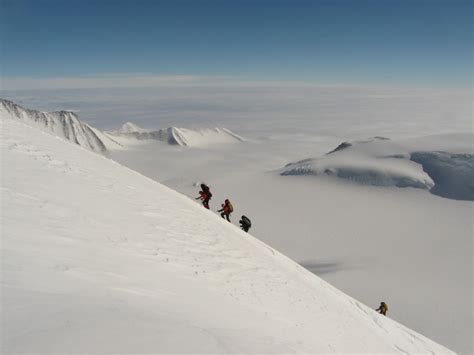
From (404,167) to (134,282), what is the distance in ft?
304

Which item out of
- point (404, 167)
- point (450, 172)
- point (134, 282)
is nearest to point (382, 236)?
point (450, 172)

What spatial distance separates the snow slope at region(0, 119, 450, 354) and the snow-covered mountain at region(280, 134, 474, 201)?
7593 cm

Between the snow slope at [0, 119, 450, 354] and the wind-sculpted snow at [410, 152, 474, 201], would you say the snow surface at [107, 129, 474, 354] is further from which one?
the snow slope at [0, 119, 450, 354]

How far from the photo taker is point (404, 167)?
86875mm

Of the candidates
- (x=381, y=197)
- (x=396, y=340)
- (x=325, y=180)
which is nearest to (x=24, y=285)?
(x=396, y=340)

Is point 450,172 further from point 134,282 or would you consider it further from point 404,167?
point 134,282

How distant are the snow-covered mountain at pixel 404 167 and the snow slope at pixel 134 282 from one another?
7593 centimetres

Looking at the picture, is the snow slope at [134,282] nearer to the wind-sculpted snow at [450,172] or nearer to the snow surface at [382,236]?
the snow surface at [382,236]

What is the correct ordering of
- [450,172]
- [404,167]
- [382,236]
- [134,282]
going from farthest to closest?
[404,167] → [450,172] → [382,236] → [134,282]

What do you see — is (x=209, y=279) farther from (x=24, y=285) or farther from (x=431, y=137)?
(x=431, y=137)

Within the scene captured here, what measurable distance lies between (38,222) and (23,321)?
329 centimetres

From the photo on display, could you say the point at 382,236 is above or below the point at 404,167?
below

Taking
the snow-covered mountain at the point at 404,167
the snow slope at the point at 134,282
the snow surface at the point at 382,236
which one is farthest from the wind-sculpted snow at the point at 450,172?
the snow slope at the point at 134,282

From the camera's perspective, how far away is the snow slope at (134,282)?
4.04 meters
